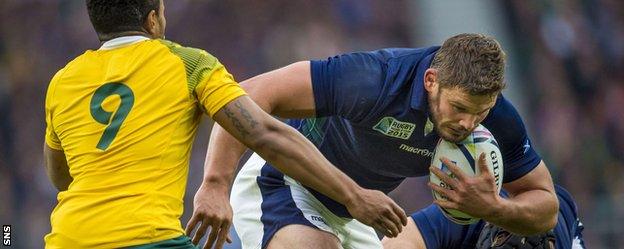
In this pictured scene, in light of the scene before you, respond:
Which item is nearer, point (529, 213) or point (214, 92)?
point (214, 92)

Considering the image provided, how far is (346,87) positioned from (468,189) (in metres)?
0.66

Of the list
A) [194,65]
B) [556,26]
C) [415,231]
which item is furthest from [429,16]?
[194,65]

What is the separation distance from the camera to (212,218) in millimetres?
4680

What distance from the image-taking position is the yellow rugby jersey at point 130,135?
13.9 ft

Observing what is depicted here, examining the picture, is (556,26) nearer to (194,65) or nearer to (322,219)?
(322,219)

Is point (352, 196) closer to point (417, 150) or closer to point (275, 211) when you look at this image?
point (417, 150)

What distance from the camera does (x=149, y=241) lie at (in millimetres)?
4223

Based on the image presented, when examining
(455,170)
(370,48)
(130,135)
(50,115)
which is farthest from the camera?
(370,48)

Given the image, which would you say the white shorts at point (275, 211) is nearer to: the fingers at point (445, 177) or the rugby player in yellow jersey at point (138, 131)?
the fingers at point (445, 177)

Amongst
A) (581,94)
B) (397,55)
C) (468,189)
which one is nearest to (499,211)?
(468,189)

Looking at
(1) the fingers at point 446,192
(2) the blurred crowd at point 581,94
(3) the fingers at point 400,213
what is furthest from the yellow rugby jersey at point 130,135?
(2) the blurred crowd at point 581,94

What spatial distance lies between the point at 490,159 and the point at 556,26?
7.83m

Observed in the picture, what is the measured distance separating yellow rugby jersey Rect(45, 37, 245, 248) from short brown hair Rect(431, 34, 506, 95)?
115cm

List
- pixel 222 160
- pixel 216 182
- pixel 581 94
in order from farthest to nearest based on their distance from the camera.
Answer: pixel 581 94, pixel 222 160, pixel 216 182
